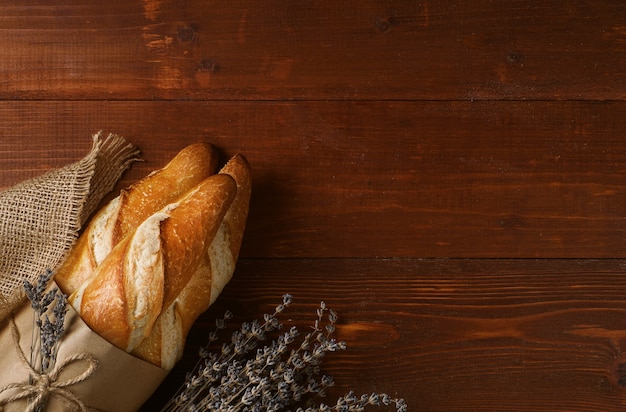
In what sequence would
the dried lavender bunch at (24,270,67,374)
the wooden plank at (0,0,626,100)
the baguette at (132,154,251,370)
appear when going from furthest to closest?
the wooden plank at (0,0,626,100) < the baguette at (132,154,251,370) < the dried lavender bunch at (24,270,67,374)

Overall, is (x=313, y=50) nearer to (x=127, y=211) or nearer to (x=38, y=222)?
(x=127, y=211)

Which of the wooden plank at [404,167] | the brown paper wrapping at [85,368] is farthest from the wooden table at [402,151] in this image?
the brown paper wrapping at [85,368]

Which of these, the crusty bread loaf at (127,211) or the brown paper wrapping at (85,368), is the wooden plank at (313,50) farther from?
the brown paper wrapping at (85,368)

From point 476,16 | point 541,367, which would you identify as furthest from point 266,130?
point 541,367

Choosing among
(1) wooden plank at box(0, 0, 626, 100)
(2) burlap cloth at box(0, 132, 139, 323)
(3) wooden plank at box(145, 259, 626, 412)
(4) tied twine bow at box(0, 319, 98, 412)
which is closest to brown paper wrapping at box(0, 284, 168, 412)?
(4) tied twine bow at box(0, 319, 98, 412)

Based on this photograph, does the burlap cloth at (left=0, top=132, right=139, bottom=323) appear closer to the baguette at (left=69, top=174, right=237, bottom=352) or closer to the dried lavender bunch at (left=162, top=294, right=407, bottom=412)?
the baguette at (left=69, top=174, right=237, bottom=352)

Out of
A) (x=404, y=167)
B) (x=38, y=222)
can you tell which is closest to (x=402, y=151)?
(x=404, y=167)
